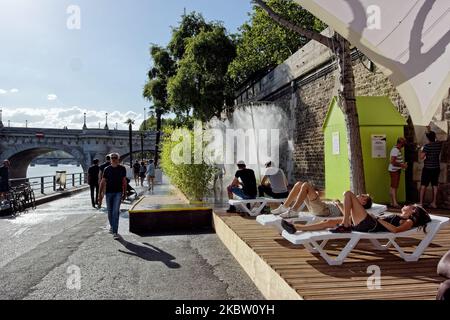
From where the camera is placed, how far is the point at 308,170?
55.2ft

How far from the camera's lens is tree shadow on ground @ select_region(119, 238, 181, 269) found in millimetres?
6141

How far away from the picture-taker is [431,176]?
8641 mm

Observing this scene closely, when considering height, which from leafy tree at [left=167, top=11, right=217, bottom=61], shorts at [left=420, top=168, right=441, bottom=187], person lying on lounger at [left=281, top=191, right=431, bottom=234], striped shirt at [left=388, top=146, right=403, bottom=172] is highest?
leafy tree at [left=167, top=11, right=217, bottom=61]

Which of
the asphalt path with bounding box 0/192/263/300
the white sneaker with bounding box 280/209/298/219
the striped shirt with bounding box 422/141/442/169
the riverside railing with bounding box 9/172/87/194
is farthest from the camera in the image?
the riverside railing with bounding box 9/172/87/194

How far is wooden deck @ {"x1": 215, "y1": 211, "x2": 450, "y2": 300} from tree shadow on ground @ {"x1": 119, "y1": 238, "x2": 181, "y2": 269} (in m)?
1.18

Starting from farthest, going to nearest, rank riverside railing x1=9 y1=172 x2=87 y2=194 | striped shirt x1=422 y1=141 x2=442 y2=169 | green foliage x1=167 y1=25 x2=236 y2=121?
green foliage x1=167 y1=25 x2=236 y2=121
riverside railing x1=9 y1=172 x2=87 y2=194
striped shirt x1=422 y1=141 x2=442 y2=169

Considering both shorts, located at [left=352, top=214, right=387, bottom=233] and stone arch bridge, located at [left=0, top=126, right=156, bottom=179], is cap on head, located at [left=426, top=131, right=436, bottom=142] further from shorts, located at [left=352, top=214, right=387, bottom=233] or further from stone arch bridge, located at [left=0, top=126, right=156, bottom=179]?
stone arch bridge, located at [left=0, top=126, right=156, bottom=179]

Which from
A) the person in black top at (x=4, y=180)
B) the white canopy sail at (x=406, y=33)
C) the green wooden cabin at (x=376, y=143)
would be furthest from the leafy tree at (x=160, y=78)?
the white canopy sail at (x=406, y=33)

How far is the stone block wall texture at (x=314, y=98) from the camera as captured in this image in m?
10.5

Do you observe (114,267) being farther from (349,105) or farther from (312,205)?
(349,105)

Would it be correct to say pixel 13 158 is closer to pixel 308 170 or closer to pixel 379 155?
pixel 308 170

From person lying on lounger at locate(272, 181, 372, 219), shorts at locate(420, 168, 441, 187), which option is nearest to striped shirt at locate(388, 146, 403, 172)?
shorts at locate(420, 168, 441, 187)

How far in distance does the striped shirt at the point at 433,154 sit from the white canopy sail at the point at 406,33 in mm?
2815

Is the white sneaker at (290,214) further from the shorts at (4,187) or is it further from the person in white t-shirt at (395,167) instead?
the shorts at (4,187)
